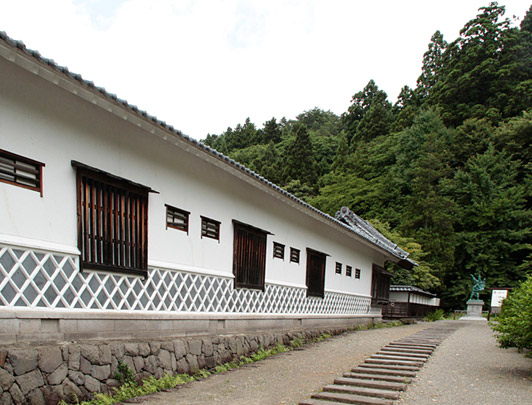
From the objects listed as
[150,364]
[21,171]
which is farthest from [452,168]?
[21,171]

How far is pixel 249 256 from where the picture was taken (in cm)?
1105

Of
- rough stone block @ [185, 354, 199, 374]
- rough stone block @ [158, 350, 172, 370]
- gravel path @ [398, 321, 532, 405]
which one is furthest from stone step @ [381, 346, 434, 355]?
rough stone block @ [158, 350, 172, 370]

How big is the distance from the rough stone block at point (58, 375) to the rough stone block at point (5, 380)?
1.73 ft

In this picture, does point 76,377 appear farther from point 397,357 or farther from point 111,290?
point 397,357

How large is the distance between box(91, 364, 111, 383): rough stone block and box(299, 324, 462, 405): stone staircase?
9.49ft

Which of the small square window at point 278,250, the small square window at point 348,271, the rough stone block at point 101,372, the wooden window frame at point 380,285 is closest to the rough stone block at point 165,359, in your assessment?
the rough stone block at point 101,372

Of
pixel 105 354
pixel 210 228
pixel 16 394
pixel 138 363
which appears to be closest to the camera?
pixel 16 394

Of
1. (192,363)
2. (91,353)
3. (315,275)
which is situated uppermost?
(315,275)

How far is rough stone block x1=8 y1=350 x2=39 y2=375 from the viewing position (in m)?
5.21

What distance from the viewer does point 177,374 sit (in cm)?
791

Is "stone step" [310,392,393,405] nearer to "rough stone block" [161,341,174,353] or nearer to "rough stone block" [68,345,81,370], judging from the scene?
"rough stone block" [161,341,174,353]

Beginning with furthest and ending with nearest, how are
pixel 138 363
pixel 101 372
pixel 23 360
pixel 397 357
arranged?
pixel 397 357
pixel 138 363
pixel 101 372
pixel 23 360

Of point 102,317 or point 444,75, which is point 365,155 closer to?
point 444,75

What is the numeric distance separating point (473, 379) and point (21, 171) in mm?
8132
